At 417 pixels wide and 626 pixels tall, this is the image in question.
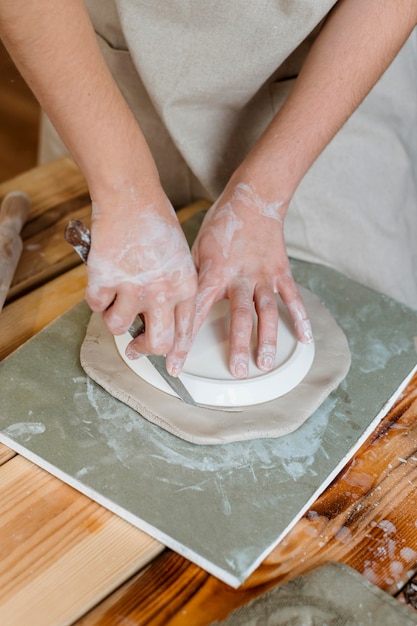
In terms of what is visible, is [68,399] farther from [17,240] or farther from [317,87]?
[317,87]

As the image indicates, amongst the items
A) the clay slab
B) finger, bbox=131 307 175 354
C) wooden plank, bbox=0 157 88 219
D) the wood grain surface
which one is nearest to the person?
finger, bbox=131 307 175 354

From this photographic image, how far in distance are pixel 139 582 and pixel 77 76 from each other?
0.63 m

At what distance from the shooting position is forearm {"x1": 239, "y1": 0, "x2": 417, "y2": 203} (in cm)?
116

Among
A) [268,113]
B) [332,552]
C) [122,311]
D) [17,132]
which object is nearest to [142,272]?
[122,311]

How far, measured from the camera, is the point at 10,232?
133 centimetres

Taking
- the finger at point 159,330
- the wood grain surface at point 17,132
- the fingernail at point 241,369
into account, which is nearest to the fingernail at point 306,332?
the fingernail at point 241,369

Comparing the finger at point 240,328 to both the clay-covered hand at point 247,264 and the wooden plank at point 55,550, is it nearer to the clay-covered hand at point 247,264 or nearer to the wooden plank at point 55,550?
the clay-covered hand at point 247,264

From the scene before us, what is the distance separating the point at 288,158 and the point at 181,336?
389 mm

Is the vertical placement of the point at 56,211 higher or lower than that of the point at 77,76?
lower

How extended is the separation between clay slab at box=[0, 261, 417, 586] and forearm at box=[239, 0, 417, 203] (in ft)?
1.11

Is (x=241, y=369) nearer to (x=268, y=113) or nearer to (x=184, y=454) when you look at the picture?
(x=184, y=454)

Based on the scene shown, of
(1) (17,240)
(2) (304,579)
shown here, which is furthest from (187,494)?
(1) (17,240)

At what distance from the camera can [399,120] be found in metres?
1.38

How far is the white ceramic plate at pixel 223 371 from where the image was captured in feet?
3.40
